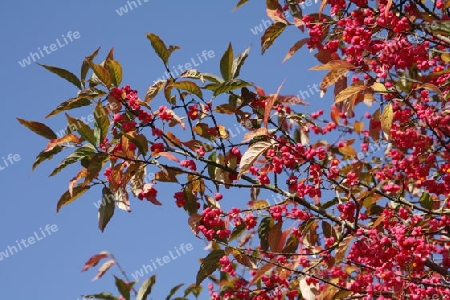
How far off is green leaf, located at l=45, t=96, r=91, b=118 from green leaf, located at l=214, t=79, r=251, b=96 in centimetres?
74

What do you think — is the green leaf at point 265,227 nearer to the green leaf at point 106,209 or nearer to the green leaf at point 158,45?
the green leaf at point 106,209

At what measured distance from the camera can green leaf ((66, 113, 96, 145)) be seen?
2.94m

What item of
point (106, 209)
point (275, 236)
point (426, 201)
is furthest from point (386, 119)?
point (106, 209)

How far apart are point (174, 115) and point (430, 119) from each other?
5.81 ft

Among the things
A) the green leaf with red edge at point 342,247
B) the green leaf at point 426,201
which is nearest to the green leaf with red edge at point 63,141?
the green leaf with red edge at point 342,247

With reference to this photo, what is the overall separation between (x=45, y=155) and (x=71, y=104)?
1.04 feet

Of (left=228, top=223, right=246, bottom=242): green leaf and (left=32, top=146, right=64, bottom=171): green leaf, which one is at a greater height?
(left=32, top=146, right=64, bottom=171): green leaf

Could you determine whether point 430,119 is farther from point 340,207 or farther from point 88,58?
point 88,58

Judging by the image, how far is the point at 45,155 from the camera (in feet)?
10.4

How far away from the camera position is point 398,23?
11.2 ft

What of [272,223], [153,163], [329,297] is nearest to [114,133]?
[153,163]

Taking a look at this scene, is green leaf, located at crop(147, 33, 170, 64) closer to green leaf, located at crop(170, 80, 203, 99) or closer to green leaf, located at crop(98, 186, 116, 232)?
green leaf, located at crop(170, 80, 203, 99)

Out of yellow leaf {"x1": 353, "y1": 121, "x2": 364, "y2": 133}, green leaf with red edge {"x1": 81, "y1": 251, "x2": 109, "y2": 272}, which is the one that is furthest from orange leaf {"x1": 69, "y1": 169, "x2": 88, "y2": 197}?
yellow leaf {"x1": 353, "y1": 121, "x2": 364, "y2": 133}

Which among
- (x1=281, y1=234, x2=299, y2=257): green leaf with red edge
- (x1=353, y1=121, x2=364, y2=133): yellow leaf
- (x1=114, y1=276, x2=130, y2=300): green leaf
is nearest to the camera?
(x1=281, y1=234, x2=299, y2=257): green leaf with red edge
